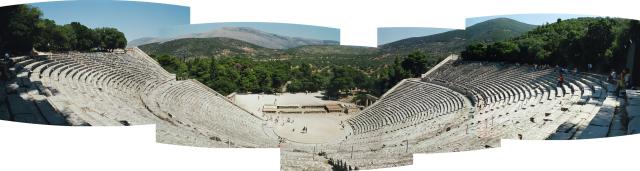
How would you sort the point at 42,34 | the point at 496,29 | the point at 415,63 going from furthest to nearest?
the point at 415,63
the point at 496,29
the point at 42,34

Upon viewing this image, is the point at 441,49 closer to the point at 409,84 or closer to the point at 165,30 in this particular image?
the point at 409,84

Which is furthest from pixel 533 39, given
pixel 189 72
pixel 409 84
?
pixel 189 72

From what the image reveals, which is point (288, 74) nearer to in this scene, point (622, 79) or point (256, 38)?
point (256, 38)

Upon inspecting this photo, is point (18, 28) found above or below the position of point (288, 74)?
above

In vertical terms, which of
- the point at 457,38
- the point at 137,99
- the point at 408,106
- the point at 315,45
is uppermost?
the point at 457,38

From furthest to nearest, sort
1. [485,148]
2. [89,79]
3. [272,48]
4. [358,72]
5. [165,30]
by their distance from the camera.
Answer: [272,48] → [358,72] → [165,30] → [89,79] → [485,148]

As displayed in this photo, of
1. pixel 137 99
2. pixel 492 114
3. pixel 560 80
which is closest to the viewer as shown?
pixel 492 114

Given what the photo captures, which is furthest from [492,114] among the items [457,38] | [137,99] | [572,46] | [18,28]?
[18,28]
